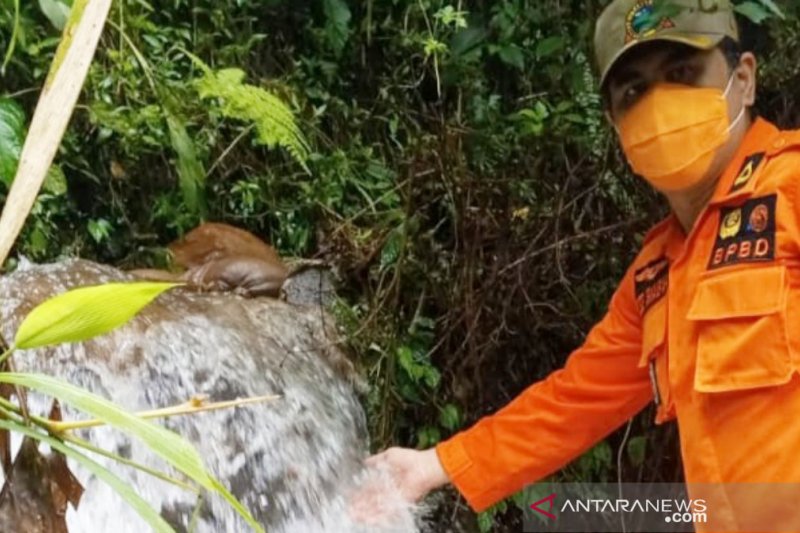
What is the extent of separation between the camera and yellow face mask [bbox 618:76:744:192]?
1.87 m

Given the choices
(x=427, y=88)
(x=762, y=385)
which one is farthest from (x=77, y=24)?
(x=427, y=88)

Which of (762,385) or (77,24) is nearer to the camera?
(77,24)

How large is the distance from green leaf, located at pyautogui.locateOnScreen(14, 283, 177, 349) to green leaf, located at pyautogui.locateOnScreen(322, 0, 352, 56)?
89.4 inches

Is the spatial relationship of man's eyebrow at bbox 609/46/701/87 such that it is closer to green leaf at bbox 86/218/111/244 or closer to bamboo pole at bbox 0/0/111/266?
bamboo pole at bbox 0/0/111/266

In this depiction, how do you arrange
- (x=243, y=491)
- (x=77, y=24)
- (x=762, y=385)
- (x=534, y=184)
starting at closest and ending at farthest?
(x=77, y=24) → (x=762, y=385) → (x=243, y=491) → (x=534, y=184)

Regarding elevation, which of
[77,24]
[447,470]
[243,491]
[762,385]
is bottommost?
[243,491]

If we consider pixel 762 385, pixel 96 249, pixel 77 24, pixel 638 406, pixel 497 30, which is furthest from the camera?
pixel 96 249

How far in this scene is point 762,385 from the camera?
161cm

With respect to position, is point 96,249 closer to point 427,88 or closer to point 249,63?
point 249,63

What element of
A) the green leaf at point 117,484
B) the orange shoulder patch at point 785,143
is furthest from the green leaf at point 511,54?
the green leaf at point 117,484

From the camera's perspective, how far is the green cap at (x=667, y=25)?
73.0 inches

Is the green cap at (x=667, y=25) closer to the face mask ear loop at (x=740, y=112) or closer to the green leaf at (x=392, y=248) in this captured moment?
the face mask ear loop at (x=740, y=112)

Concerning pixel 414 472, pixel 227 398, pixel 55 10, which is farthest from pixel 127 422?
pixel 227 398

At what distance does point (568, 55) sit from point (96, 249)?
1.54 m
